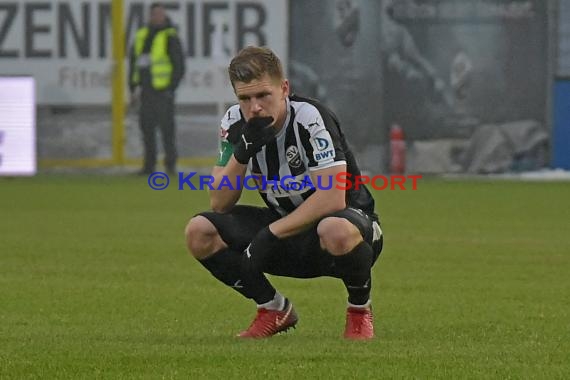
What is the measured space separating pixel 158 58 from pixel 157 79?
1.12 feet

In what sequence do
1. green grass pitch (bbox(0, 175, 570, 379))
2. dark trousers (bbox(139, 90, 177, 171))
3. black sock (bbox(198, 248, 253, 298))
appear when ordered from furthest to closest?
dark trousers (bbox(139, 90, 177, 171)) → black sock (bbox(198, 248, 253, 298)) → green grass pitch (bbox(0, 175, 570, 379))

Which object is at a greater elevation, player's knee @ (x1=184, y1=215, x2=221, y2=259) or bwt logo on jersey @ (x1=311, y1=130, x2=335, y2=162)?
bwt logo on jersey @ (x1=311, y1=130, x2=335, y2=162)

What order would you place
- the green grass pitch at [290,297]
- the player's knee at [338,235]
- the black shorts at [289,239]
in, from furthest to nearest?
the black shorts at [289,239], the player's knee at [338,235], the green grass pitch at [290,297]

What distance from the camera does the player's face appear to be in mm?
6582

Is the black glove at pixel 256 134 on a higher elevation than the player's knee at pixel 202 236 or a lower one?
higher

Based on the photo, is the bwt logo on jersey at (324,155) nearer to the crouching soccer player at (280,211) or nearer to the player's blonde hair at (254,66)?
the crouching soccer player at (280,211)

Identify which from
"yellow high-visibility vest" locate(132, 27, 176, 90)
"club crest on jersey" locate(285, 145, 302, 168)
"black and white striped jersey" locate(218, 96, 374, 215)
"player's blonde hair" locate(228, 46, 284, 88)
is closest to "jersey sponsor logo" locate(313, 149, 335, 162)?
"black and white striped jersey" locate(218, 96, 374, 215)

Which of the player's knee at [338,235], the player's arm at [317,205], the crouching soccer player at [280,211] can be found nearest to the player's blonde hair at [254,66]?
the crouching soccer player at [280,211]

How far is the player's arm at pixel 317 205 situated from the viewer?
6645 millimetres

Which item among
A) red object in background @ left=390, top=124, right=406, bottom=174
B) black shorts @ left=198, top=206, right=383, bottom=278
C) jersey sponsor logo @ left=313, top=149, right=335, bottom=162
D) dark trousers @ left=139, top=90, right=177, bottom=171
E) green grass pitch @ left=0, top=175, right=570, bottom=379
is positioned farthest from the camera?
red object in background @ left=390, top=124, right=406, bottom=174

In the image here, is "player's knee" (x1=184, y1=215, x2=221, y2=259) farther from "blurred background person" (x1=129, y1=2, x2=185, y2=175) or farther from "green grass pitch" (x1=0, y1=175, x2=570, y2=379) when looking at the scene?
"blurred background person" (x1=129, y1=2, x2=185, y2=175)

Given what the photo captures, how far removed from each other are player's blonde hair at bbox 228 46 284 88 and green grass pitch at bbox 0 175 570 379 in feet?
3.46

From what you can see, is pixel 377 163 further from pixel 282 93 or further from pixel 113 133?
pixel 282 93

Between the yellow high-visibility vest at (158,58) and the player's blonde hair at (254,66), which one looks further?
the yellow high-visibility vest at (158,58)
